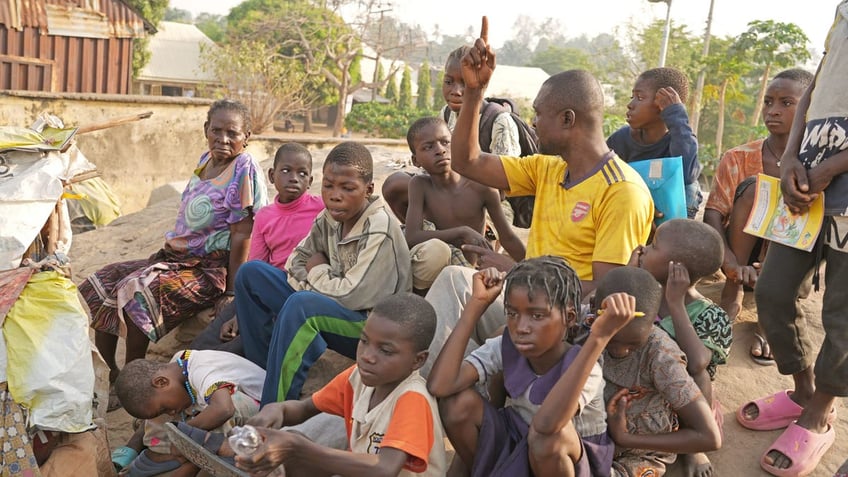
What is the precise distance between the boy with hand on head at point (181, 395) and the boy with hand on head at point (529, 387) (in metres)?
1.07

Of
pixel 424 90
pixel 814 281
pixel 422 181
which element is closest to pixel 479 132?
pixel 422 181

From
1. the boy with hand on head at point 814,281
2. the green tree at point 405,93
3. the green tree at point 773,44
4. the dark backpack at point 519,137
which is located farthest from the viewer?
the green tree at point 405,93

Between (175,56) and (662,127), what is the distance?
35495 mm

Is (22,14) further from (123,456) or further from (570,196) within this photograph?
(570,196)

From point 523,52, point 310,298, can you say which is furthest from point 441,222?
point 523,52

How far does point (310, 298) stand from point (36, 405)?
3.81 feet

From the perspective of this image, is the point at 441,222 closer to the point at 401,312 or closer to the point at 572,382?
the point at 401,312

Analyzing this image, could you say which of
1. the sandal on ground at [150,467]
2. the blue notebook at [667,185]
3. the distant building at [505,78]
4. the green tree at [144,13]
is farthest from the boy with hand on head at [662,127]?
the distant building at [505,78]

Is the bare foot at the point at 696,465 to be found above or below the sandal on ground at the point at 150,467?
above

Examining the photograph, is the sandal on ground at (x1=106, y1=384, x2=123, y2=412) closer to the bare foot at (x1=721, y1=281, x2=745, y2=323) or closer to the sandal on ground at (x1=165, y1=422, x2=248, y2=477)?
the sandal on ground at (x1=165, y1=422, x2=248, y2=477)

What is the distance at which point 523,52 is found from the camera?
10931 centimetres

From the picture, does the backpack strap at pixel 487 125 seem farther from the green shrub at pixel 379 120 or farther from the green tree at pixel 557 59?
the green tree at pixel 557 59

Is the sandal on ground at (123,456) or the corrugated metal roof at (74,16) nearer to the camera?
the sandal on ground at (123,456)

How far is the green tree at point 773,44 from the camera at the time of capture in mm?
22797
